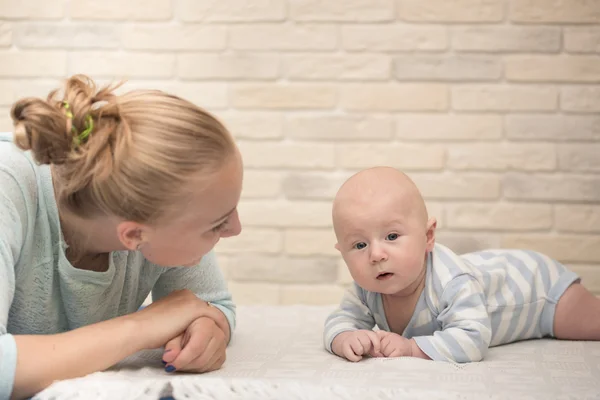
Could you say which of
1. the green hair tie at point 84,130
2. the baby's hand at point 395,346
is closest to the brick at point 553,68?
the baby's hand at point 395,346

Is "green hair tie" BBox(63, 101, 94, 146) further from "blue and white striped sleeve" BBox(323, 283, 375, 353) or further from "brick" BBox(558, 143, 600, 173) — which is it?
"brick" BBox(558, 143, 600, 173)

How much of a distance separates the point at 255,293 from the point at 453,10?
1.16 m

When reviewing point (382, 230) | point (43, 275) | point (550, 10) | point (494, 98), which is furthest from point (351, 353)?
point (550, 10)

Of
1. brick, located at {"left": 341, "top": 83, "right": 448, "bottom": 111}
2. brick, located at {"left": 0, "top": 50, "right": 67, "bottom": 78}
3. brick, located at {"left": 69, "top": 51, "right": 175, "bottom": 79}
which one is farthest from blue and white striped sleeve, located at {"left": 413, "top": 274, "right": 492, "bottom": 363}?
brick, located at {"left": 0, "top": 50, "right": 67, "bottom": 78}

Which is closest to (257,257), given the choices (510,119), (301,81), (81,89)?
(301,81)

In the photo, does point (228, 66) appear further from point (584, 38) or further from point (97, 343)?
point (97, 343)

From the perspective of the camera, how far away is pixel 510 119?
2.53 metres

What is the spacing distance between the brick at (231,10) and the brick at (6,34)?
60 centimetres

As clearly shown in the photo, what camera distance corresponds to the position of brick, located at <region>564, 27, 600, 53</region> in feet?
8.16

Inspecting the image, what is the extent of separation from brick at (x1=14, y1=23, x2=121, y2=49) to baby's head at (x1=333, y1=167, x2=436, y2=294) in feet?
4.54

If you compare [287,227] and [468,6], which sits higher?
[468,6]

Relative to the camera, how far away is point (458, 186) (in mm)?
2537

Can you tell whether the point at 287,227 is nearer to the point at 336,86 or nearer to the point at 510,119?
the point at 336,86

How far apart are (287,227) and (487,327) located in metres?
1.16
